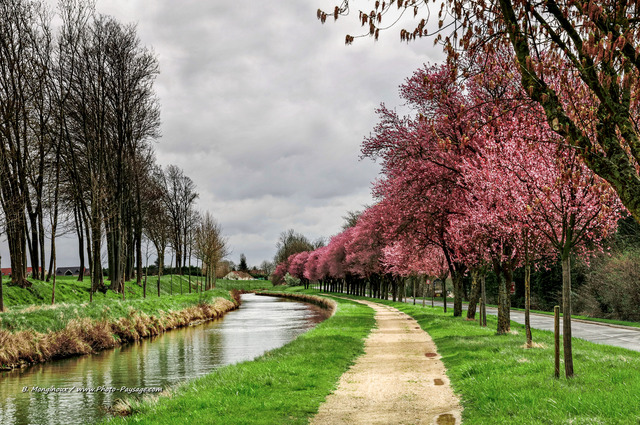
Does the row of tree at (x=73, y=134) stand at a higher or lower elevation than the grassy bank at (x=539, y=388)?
higher

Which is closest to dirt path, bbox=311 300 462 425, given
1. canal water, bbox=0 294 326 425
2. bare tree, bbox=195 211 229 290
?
canal water, bbox=0 294 326 425

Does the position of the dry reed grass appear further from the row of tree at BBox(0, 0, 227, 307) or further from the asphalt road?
the asphalt road

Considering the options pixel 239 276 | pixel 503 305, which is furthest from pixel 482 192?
pixel 239 276

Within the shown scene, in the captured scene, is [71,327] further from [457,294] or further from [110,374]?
[457,294]

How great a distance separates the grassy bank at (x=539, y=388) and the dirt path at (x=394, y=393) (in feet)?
1.28

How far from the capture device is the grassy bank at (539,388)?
7.93m

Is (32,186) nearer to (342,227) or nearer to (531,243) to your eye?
(531,243)

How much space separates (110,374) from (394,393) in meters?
10.6

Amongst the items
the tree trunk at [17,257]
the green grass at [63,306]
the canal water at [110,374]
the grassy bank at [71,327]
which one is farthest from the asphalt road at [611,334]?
the tree trunk at [17,257]

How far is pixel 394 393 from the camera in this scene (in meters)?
10.8

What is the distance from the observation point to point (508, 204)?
1489 cm

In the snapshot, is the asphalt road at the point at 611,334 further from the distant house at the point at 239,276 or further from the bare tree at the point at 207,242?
the distant house at the point at 239,276

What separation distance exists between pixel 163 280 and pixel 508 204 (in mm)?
55081

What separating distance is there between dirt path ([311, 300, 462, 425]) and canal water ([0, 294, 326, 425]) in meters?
5.45
